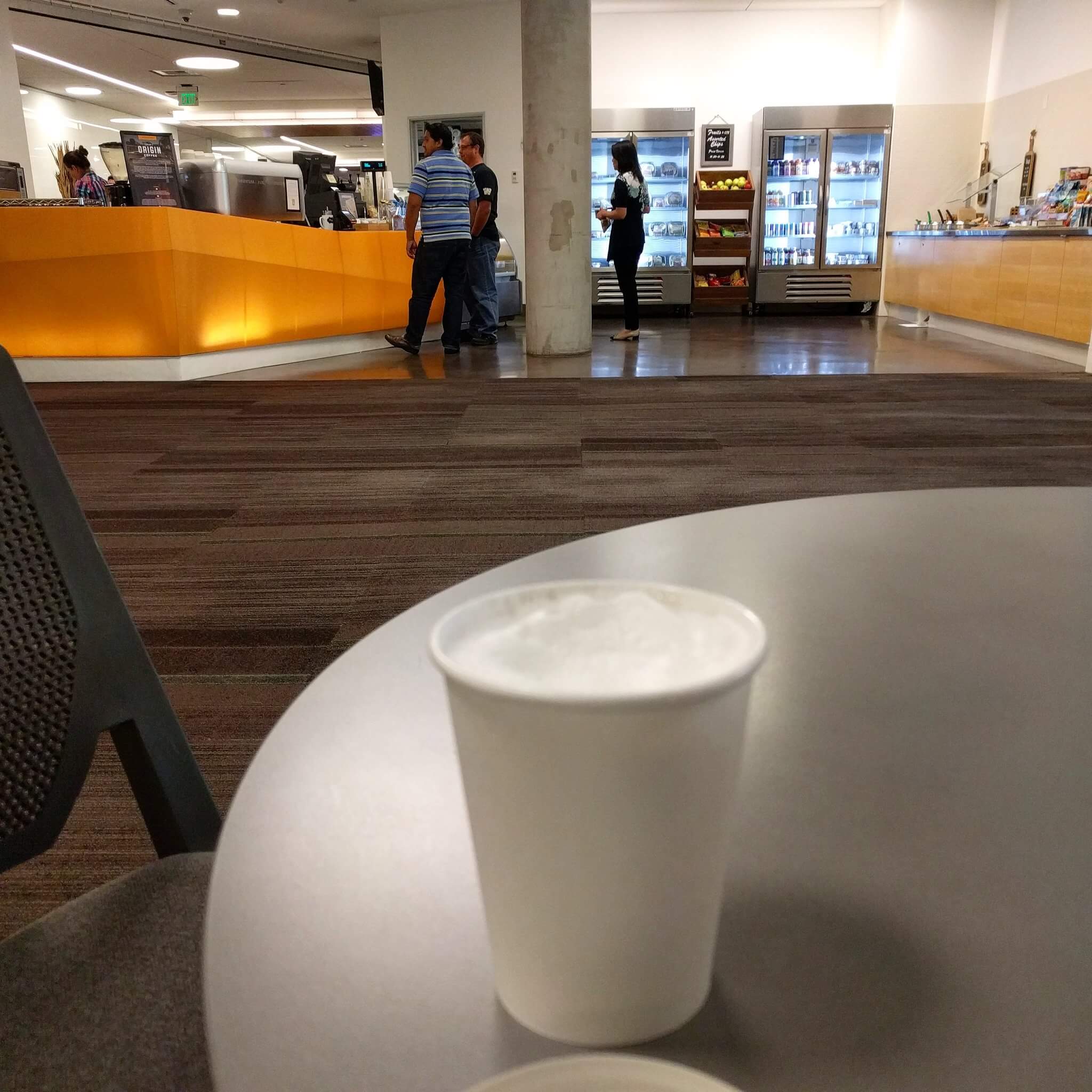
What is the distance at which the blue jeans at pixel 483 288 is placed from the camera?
26.0ft

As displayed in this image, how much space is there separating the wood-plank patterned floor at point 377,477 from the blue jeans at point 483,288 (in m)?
2.32

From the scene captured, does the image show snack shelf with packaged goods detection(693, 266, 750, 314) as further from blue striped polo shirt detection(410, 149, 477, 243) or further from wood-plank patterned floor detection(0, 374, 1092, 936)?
wood-plank patterned floor detection(0, 374, 1092, 936)

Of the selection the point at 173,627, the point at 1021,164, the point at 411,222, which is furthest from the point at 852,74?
the point at 173,627

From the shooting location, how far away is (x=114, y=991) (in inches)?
23.8

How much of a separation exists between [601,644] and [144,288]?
6.34 metres

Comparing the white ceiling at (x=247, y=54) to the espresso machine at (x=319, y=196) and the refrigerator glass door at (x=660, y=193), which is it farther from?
the espresso machine at (x=319, y=196)

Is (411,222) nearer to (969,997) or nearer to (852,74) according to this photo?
(852,74)

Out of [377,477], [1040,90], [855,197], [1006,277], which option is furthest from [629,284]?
[377,477]

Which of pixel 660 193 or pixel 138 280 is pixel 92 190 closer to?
pixel 138 280

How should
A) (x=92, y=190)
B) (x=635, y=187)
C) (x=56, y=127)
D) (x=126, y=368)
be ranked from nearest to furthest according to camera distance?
(x=126, y=368) → (x=92, y=190) → (x=635, y=187) → (x=56, y=127)

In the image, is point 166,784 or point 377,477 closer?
point 166,784

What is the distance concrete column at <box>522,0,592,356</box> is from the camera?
6.56m

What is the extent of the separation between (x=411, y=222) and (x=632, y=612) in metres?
7.04

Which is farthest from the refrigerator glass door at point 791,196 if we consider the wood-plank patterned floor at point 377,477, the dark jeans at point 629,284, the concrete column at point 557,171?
the wood-plank patterned floor at point 377,477
